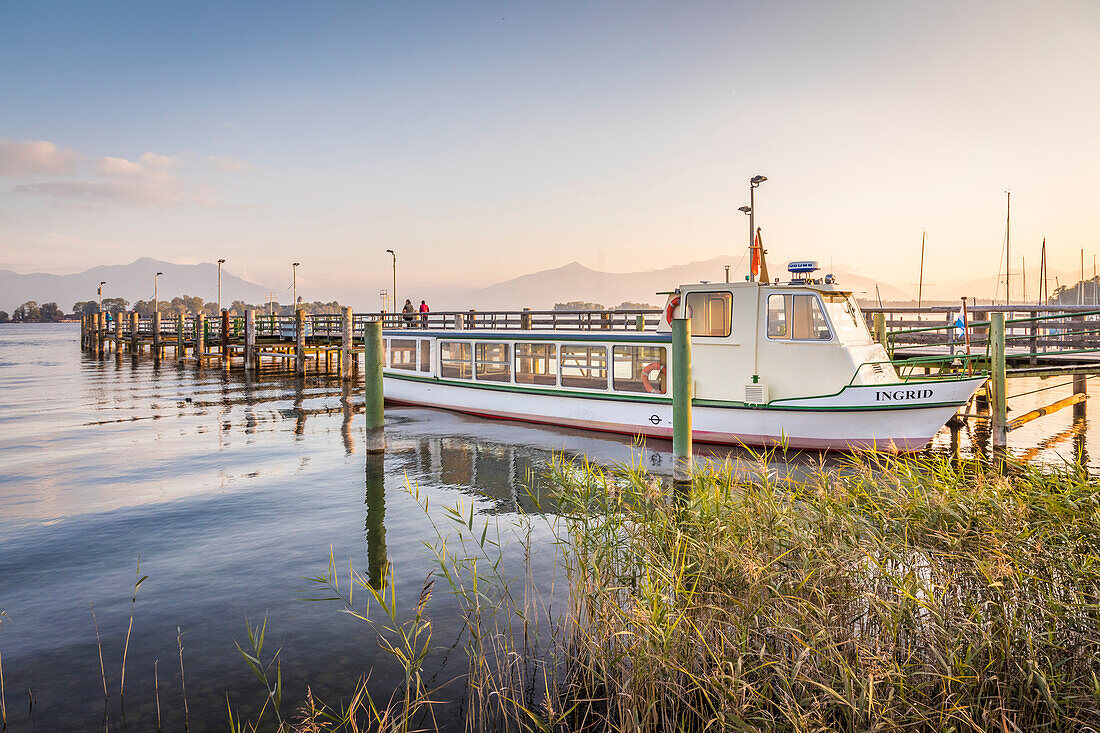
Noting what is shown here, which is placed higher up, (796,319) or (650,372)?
(796,319)

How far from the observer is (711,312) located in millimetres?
13555

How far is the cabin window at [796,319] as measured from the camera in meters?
12.7

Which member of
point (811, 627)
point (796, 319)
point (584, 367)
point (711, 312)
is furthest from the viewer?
point (584, 367)

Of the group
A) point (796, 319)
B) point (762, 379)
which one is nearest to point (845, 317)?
point (796, 319)

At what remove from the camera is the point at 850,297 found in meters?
13.3

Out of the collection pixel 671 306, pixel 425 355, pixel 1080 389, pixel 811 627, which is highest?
pixel 671 306

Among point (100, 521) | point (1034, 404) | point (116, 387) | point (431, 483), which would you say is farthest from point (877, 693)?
point (116, 387)

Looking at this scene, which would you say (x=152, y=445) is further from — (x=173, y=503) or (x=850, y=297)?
(x=850, y=297)

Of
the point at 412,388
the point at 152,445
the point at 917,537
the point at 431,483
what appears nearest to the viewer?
the point at 917,537

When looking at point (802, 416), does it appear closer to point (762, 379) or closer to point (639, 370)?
point (762, 379)

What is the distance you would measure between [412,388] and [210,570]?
42.2 feet

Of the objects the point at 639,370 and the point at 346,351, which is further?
the point at 346,351

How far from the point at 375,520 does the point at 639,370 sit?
8.09 metres

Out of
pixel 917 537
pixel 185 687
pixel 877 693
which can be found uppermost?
pixel 917 537
